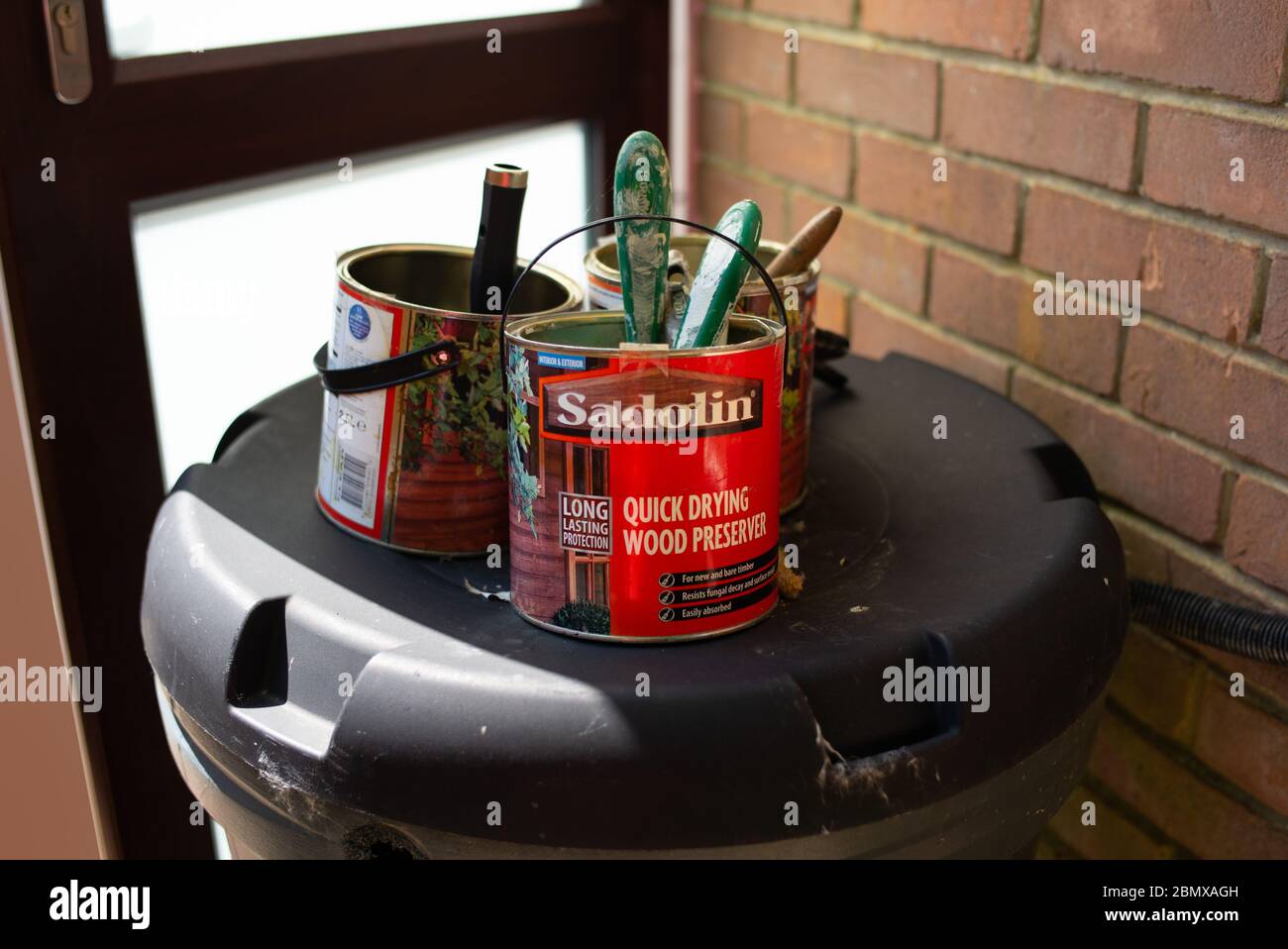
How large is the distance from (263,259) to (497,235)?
19.7 inches

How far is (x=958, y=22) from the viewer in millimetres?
1112

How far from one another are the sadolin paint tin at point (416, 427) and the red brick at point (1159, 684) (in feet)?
1.86

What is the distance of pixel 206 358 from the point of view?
3.92ft

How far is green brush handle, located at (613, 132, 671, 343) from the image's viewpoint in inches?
28.8

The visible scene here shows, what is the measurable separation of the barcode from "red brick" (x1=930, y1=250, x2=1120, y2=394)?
24.7 inches

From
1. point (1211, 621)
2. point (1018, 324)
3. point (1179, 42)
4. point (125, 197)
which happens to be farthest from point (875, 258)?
point (125, 197)

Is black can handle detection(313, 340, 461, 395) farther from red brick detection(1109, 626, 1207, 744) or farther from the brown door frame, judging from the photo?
red brick detection(1109, 626, 1207, 744)

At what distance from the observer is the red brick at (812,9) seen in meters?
1.24

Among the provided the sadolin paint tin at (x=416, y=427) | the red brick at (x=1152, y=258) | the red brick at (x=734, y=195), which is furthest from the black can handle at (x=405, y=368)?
the red brick at (x=734, y=195)

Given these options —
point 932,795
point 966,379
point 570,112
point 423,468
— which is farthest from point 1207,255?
point 570,112

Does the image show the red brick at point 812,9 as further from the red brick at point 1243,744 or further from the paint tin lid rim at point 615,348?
the red brick at point 1243,744

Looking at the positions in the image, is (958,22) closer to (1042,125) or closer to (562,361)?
(1042,125)

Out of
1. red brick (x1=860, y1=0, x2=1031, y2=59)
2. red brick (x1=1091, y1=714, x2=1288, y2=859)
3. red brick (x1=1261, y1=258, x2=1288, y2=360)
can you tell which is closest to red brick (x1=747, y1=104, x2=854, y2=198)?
red brick (x1=860, y1=0, x2=1031, y2=59)
